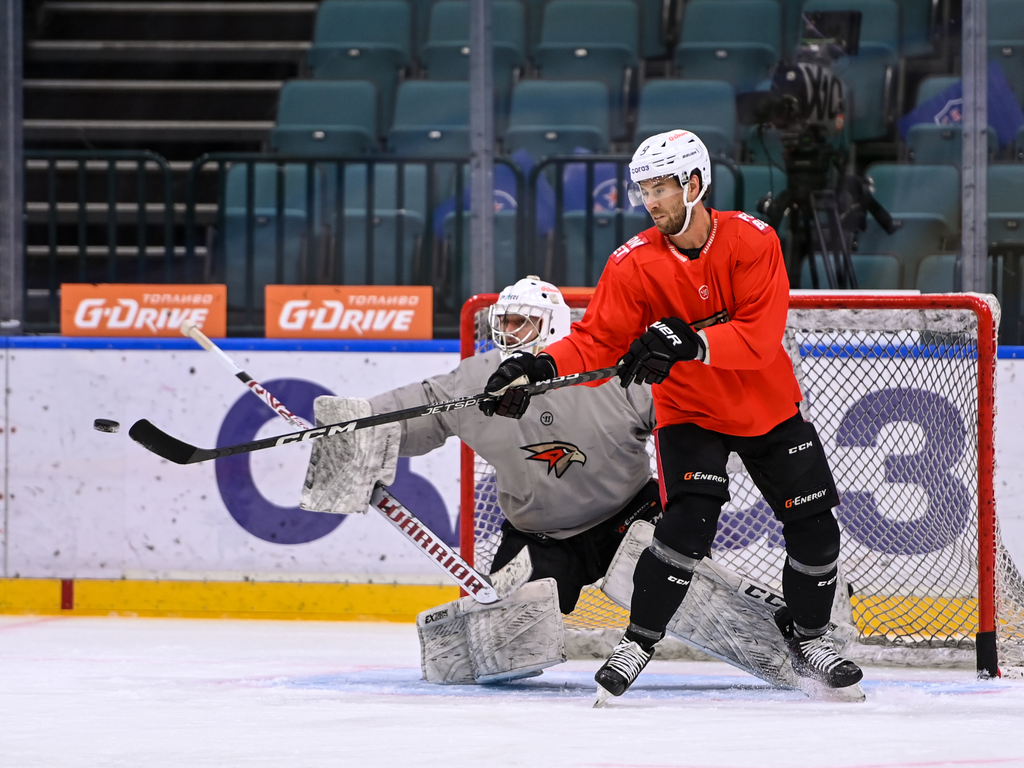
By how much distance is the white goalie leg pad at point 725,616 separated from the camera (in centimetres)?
311

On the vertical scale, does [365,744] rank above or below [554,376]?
below

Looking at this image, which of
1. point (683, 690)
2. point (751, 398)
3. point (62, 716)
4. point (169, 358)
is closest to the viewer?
point (62, 716)

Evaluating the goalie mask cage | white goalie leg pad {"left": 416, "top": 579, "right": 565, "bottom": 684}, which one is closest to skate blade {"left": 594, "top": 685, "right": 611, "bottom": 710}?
white goalie leg pad {"left": 416, "top": 579, "right": 565, "bottom": 684}

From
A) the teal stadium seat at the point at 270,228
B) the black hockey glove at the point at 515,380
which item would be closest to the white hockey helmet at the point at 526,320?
the black hockey glove at the point at 515,380

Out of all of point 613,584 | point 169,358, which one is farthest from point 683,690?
point 169,358

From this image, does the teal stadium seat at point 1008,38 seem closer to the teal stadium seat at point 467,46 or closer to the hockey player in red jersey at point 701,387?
the teal stadium seat at point 467,46

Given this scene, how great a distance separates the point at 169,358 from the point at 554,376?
2213 mm

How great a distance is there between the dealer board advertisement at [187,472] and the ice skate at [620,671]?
1.76 m

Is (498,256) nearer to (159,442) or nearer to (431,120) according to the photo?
(431,120)

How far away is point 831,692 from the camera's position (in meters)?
2.94

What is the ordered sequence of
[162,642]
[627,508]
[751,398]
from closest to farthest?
[751,398] → [627,508] → [162,642]

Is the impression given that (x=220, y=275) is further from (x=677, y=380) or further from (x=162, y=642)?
(x=677, y=380)

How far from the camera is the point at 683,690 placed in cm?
312

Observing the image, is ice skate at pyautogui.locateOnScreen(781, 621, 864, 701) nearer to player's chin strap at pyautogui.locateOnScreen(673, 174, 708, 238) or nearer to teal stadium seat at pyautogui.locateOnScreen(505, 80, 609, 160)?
player's chin strap at pyautogui.locateOnScreen(673, 174, 708, 238)
